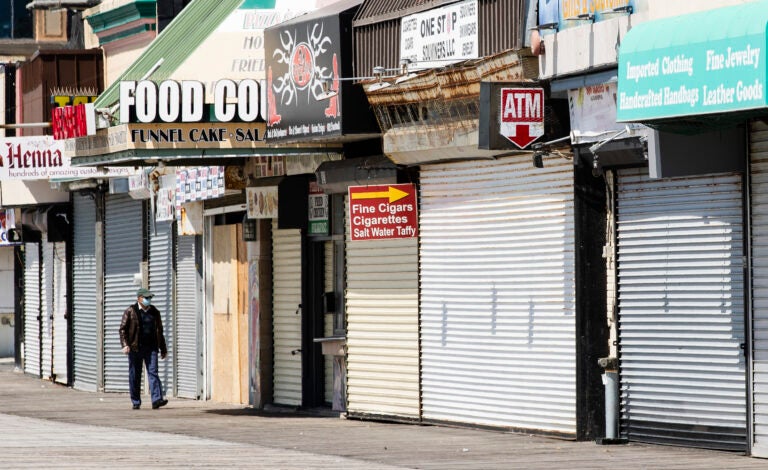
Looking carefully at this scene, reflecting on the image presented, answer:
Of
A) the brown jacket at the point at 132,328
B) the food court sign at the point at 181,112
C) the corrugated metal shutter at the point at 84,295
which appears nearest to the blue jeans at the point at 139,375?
the brown jacket at the point at 132,328

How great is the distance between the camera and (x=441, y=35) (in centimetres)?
1886

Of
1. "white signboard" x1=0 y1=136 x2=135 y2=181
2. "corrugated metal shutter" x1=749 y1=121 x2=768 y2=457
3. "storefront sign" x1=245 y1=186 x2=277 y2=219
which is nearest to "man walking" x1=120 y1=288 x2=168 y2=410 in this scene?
"storefront sign" x1=245 y1=186 x2=277 y2=219

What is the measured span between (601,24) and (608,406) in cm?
373

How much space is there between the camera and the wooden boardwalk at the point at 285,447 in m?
14.9

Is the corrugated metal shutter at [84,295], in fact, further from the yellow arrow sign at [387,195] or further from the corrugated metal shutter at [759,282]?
the corrugated metal shutter at [759,282]

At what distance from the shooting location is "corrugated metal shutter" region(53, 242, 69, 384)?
3391cm

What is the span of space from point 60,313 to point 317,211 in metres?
12.6

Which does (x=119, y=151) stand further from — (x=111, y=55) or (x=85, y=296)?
(x=85, y=296)

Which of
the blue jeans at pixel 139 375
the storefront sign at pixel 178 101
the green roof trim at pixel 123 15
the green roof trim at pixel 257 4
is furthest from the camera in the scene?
the green roof trim at pixel 123 15

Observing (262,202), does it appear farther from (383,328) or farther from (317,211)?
(383,328)

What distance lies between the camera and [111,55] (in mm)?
30531

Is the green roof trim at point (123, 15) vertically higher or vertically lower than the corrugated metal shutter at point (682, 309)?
higher

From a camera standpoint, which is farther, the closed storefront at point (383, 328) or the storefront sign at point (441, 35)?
the closed storefront at point (383, 328)

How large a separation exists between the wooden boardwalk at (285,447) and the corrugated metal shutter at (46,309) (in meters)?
11.5
